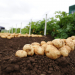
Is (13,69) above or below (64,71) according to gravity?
above

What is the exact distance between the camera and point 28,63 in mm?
1503

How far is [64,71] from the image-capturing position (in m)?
1.52

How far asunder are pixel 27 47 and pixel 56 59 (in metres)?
0.70

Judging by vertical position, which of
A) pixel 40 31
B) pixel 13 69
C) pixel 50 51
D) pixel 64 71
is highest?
pixel 40 31

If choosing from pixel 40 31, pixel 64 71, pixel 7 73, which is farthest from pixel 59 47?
pixel 40 31

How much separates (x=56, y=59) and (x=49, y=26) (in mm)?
6812

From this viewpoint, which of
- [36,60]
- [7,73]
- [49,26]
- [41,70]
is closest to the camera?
[7,73]

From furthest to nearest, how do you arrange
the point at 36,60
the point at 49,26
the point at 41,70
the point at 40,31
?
the point at 40,31 < the point at 49,26 < the point at 36,60 < the point at 41,70

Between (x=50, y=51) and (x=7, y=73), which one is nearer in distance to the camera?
(x=7, y=73)

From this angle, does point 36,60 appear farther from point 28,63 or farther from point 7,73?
point 7,73

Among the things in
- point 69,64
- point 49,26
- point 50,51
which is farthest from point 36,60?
point 49,26

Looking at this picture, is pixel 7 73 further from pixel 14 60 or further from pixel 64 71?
pixel 64 71

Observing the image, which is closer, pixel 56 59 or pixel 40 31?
pixel 56 59

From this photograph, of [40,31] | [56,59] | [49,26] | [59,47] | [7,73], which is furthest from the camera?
[40,31]
